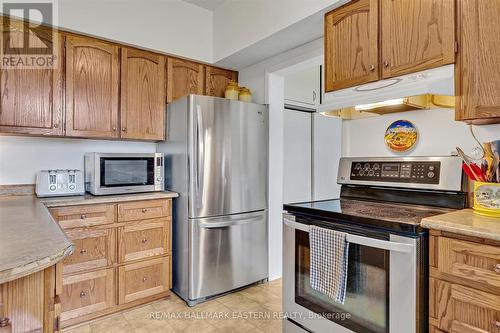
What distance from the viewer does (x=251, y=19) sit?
249 cm

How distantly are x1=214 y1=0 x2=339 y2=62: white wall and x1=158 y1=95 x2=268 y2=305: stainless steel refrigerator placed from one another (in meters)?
0.57

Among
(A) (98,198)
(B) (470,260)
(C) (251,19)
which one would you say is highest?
(C) (251,19)

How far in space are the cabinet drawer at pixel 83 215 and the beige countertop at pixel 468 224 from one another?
2044 mm

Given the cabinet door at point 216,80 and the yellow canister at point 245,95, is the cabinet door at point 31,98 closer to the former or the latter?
the cabinet door at point 216,80

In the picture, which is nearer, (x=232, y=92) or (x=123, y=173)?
(x=123, y=173)

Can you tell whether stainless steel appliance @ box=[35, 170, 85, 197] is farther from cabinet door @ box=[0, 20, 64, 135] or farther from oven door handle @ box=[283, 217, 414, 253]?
oven door handle @ box=[283, 217, 414, 253]

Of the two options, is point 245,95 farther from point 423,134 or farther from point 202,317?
point 202,317

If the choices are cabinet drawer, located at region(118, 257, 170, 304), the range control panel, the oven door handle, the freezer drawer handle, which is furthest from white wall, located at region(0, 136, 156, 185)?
the oven door handle

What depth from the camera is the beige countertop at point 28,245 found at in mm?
771

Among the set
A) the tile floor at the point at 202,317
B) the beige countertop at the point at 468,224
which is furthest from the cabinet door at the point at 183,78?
the beige countertop at the point at 468,224

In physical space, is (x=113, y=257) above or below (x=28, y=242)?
below

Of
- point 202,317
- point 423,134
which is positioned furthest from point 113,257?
point 423,134

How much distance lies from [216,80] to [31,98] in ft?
5.25

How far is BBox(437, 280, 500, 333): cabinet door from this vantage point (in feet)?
3.65
